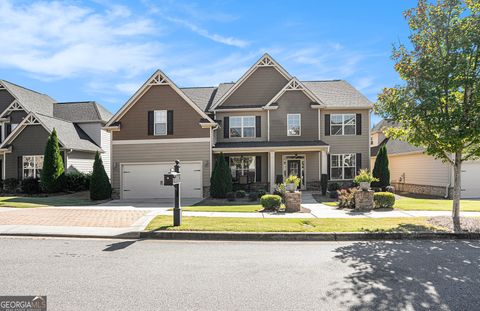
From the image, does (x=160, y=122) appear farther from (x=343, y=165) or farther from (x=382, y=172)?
(x=382, y=172)

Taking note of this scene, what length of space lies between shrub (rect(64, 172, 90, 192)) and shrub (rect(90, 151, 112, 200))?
479 cm

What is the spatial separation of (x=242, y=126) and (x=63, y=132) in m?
14.9

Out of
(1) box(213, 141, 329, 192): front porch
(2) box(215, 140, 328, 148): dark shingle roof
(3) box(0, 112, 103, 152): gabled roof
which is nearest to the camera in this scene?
(2) box(215, 140, 328, 148): dark shingle roof

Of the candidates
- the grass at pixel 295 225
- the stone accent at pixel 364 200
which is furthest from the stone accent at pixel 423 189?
the grass at pixel 295 225

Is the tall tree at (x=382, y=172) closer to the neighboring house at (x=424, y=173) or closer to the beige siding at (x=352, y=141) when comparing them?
the beige siding at (x=352, y=141)

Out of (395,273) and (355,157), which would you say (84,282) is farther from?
(355,157)

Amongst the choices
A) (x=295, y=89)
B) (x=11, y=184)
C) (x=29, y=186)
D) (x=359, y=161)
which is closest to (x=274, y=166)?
(x=295, y=89)

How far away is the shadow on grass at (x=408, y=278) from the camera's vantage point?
433 centimetres

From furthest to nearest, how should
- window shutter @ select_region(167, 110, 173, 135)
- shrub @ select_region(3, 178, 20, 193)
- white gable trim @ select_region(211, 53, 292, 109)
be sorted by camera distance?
shrub @ select_region(3, 178, 20, 193)
white gable trim @ select_region(211, 53, 292, 109)
window shutter @ select_region(167, 110, 173, 135)

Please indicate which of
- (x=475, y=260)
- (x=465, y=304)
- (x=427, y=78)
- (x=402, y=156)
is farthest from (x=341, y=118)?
(x=465, y=304)

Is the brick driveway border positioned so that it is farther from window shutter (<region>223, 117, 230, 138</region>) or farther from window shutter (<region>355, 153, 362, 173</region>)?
window shutter (<region>355, 153, 362, 173</region>)

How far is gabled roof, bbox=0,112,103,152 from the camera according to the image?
23359 mm

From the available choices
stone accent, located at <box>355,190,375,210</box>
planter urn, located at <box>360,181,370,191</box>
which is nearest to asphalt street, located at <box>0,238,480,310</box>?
stone accent, located at <box>355,190,375,210</box>

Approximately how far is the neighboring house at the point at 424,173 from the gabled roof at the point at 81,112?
2525cm
